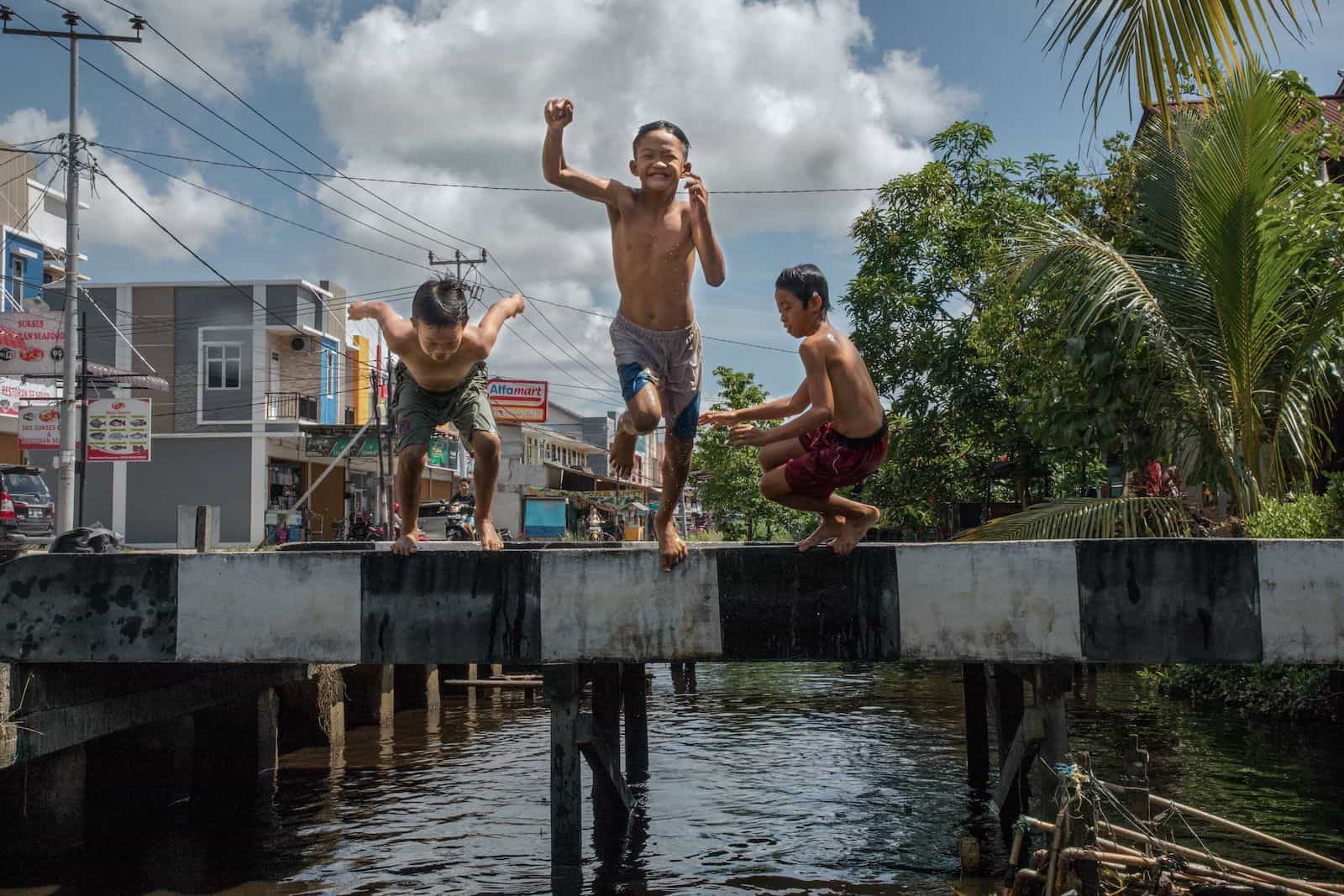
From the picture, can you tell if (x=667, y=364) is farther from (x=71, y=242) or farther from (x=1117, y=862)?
(x=71, y=242)

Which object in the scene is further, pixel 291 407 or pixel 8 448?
pixel 291 407

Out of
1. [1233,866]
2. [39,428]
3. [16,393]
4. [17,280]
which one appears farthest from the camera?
[17,280]

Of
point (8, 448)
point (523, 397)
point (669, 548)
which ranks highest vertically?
point (523, 397)

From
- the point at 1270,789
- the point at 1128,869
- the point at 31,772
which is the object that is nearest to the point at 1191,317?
the point at 1270,789

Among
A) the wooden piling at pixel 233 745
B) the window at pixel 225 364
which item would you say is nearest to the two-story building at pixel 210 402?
the window at pixel 225 364

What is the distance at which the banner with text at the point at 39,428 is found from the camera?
71.1 feet

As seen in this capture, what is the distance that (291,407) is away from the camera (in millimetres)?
37938

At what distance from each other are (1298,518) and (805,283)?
561 cm

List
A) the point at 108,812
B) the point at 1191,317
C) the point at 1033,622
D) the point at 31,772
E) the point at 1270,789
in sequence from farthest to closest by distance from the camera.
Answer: the point at 1191,317 → the point at 1270,789 → the point at 108,812 → the point at 31,772 → the point at 1033,622

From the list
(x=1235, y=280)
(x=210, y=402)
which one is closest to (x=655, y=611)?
Answer: (x=1235, y=280)

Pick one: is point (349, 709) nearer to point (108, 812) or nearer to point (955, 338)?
point (108, 812)

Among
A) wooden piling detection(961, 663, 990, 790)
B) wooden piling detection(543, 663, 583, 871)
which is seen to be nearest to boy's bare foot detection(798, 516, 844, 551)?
wooden piling detection(543, 663, 583, 871)

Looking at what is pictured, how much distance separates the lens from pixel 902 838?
23.9 feet

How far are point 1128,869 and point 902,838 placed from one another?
245 cm
